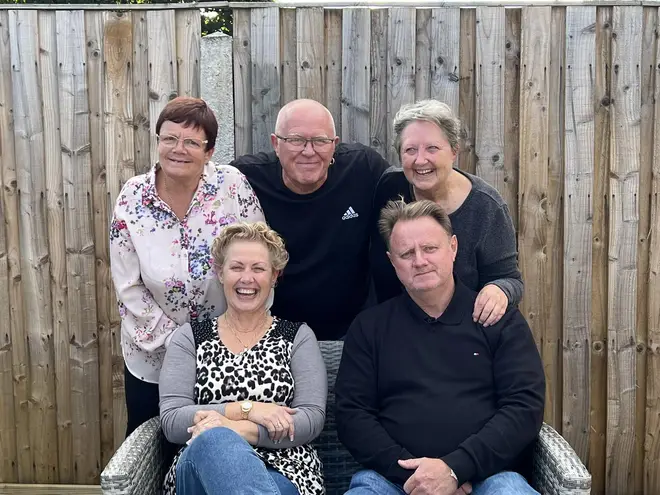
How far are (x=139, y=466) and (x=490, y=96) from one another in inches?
76.3

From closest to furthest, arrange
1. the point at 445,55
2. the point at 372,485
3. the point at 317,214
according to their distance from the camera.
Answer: the point at 372,485
the point at 317,214
the point at 445,55

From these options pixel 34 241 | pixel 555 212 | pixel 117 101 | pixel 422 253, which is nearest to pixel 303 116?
pixel 422 253

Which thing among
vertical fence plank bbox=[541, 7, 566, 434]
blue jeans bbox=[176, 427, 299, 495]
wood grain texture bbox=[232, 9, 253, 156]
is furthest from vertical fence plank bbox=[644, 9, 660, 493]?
blue jeans bbox=[176, 427, 299, 495]


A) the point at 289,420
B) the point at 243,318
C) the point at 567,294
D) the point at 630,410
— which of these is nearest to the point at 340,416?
the point at 289,420

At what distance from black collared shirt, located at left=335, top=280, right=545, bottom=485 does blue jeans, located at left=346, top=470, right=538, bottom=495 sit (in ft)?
0.10

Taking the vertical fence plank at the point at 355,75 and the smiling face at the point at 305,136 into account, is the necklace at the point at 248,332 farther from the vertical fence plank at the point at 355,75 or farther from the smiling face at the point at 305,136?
the vertical fence plank at the point at 355,75

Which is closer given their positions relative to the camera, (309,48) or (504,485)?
(504,485)

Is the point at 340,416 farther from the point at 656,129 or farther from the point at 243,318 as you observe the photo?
the point at 656,129

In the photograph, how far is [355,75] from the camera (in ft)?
9.62

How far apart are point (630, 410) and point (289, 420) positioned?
1671 millimetres

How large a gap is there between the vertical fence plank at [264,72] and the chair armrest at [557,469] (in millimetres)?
1597

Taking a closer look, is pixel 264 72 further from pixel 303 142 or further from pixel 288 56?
pixel 303 142

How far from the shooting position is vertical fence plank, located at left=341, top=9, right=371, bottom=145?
2.91 m

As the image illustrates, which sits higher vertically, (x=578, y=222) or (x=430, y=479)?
(x=578, y=222)
